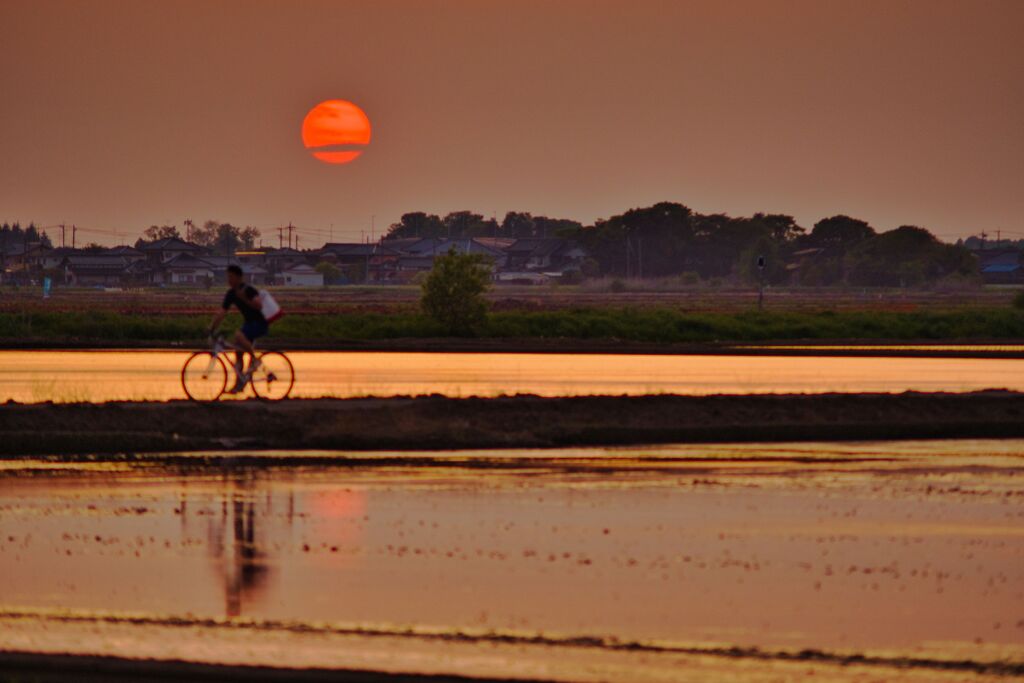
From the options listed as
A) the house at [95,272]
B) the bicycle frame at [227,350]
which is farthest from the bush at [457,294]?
the house at [95,272]

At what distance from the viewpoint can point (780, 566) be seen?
441 inches

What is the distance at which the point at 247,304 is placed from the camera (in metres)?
23.1

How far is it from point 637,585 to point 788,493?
5.01 m

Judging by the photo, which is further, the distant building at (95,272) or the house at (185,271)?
the house at (185,271)

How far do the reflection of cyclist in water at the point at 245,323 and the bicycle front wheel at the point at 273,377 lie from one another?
18 cm

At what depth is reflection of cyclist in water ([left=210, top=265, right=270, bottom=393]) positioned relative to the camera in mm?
22750

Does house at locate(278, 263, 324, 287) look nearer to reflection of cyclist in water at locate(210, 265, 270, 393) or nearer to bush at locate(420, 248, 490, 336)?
bush at locate(420, 248, 490, 336)

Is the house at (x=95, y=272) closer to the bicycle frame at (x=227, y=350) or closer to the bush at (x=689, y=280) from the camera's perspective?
the bush at (x=689, y=280)

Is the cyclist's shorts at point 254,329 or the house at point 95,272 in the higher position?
the house at point 95,272

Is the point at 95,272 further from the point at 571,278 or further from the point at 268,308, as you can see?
the point at 268,308

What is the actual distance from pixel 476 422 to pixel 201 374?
531 centimetres

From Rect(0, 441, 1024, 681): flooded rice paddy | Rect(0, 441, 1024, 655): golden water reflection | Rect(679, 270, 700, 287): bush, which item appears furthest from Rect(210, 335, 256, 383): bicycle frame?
Rect(679, 270, 700, 287): bush

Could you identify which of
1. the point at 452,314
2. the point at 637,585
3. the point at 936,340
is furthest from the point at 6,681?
the point at 936,340

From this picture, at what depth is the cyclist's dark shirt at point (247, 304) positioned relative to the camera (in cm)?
2245
